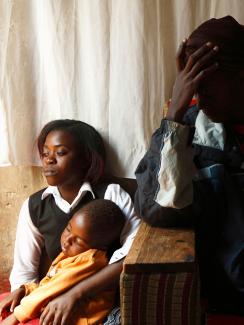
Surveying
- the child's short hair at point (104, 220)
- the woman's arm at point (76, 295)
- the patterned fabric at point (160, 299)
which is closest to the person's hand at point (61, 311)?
the woman's arm at point (76, 295)

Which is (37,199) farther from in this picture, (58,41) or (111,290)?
(58,41)

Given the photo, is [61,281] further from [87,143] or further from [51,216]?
[87,143]

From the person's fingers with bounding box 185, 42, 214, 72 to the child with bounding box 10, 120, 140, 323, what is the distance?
1.87 ft

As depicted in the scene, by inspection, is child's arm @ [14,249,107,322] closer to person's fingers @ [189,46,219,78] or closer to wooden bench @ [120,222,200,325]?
wooden bench @ [120,222,200,325]

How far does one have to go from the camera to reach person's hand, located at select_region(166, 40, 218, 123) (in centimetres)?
121

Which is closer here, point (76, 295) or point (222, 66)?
point (222, 66)

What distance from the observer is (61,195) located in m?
1.74

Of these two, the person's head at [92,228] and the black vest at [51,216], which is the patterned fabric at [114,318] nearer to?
the person's head at [92,228]

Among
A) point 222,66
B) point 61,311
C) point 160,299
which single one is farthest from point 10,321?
point 222,66

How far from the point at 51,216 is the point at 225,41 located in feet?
3.02

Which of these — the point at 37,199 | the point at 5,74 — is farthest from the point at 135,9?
the point at 37,199

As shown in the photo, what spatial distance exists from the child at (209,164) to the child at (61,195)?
370 mm

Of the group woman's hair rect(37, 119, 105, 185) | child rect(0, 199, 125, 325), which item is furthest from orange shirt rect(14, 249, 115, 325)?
woman's hair rect(37, 119, 105, 185)

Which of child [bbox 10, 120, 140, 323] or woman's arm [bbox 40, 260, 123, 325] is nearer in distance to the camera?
woman's arm [bbox 40, 260, 123, 325]
